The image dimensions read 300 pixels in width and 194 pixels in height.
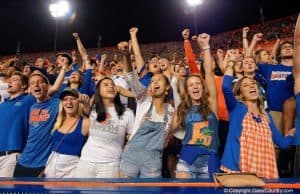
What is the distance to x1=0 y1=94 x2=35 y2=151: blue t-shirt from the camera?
405cm

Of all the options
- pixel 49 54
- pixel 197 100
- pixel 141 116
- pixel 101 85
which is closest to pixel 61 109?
pixel 101 85

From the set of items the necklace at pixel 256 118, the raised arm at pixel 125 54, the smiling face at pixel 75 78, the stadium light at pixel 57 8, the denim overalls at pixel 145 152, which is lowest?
the denim overalls at pixel 145 152

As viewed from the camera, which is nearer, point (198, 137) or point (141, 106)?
point (198, 137)

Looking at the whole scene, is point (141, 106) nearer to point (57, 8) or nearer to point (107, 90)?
point (107, 90)

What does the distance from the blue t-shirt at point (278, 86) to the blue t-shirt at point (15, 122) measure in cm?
291

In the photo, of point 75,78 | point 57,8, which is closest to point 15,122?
point 75,78

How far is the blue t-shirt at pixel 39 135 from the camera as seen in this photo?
3.79 meters

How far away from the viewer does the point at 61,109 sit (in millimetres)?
3889

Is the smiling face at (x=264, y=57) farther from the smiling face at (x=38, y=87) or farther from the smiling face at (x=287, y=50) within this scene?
the smiling face at (x=38, y=87)

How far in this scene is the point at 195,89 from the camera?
133 inches

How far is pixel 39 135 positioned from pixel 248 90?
233 centimetres

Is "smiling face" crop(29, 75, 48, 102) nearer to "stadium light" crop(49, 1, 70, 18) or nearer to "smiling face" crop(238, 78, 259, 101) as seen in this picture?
"smiling face" crop(238, 78, 259, 101)

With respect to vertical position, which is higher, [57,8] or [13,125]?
[57,8]

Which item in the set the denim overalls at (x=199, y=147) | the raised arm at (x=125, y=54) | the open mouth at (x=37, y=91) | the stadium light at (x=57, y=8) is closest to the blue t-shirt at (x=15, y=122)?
the open mouth at (x=37, y=91)
